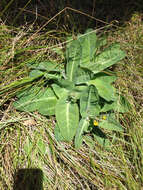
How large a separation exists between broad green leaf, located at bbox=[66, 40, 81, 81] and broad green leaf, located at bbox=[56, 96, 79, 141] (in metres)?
0.23

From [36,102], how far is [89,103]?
512 mm

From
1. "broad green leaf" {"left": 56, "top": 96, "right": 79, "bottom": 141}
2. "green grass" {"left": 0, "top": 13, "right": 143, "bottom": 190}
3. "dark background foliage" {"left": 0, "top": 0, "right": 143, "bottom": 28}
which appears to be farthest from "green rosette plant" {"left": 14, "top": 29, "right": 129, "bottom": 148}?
"dark background foliage" {"left": 0, "top": 0, "right": 143, "bottom": 28}

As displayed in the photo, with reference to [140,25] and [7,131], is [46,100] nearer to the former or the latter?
[7,131]

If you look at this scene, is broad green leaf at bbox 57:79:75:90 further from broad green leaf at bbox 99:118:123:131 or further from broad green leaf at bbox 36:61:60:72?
broad green leaf at bbox 99:118:123:131

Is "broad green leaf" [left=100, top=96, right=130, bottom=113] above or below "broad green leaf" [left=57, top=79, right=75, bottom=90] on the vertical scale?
below

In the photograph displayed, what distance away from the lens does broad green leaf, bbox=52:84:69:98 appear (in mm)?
1861

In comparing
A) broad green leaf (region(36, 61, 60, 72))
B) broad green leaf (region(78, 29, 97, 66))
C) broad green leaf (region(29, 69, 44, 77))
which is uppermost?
broad green leaf (region(78, 29, 97, 66))

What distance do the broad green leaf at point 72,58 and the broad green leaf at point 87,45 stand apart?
77 mm

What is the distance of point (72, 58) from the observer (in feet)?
5.90

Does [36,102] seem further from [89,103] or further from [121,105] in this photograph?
[121,105]

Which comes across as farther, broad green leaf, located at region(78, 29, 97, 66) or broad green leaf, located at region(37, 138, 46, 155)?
broad green leaf, located at region(37, 138, 46, 155)

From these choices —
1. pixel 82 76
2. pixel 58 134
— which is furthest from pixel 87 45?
pixel 58 134

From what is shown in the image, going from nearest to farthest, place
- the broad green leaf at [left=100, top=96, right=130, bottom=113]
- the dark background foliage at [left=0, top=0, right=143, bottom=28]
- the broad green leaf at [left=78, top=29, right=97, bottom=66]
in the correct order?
the broad green leaf at [left=78, top=29, right=97, bottom=66]
the broad green leaf at [left=100, top=96, right=130, bottom=113]
the dark background foliage at [left=0, top=0, right=143, bottom=28]

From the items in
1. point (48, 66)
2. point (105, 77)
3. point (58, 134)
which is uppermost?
point (48, 66)
